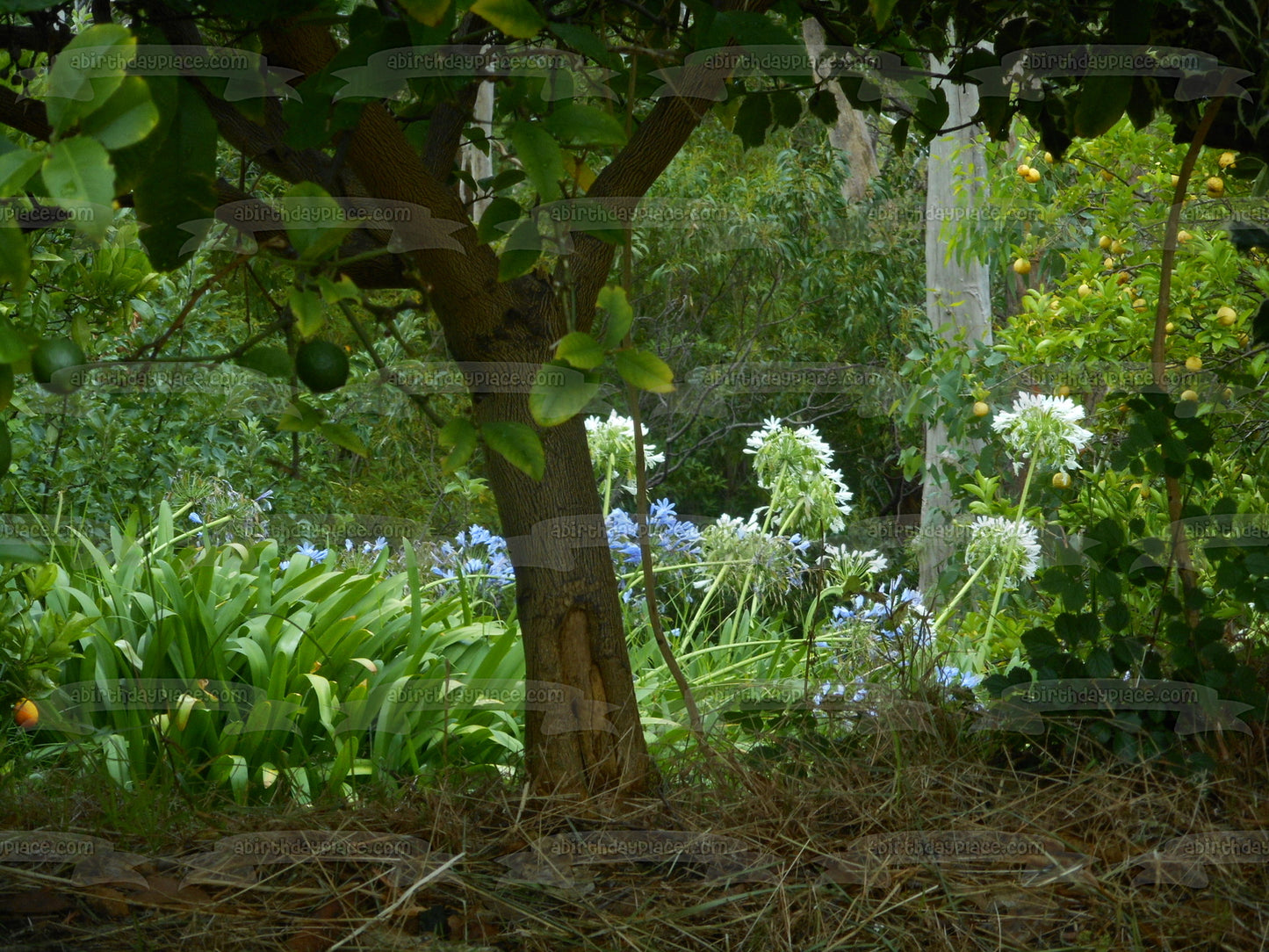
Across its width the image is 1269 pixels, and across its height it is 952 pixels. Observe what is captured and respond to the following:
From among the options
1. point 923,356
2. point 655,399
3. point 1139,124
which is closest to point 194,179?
point 1139,124

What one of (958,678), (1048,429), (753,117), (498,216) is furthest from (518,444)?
(1048,429)

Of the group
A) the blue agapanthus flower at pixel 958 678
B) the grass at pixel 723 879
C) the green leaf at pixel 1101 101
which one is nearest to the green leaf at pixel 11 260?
the grass at pixel 723 879

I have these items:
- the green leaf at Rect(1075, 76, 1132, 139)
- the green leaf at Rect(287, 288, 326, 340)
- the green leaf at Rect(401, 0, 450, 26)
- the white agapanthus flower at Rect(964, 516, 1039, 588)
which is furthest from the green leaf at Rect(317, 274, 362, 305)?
the white agapanthus flower at Rect(964, 516, 1039, 588)

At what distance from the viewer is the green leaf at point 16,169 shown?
24.5 inches

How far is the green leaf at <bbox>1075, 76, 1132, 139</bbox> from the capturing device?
4.46 feet

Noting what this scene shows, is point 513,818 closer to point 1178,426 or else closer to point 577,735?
point 577,735

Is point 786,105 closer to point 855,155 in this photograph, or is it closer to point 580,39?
point 580,39

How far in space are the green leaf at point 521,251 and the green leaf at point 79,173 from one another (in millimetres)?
424

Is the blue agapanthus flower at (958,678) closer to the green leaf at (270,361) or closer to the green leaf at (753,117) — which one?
the green leaf at (753,117)

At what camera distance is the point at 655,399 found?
6953 mm

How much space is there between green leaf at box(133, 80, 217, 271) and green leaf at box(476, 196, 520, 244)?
0.29 metres

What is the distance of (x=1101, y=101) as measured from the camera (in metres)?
1.37

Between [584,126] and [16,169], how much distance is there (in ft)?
1.52

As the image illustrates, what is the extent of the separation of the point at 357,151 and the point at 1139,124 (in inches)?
43.3
